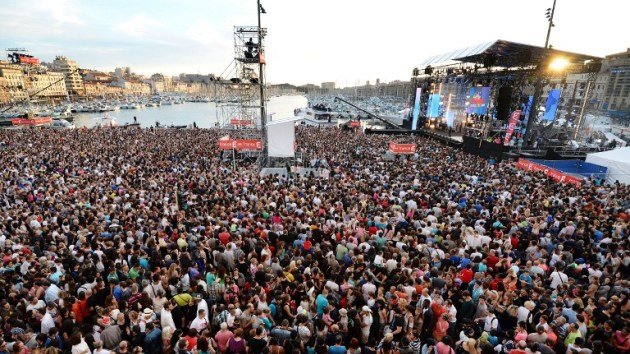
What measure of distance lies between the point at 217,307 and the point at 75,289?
8.48 feet

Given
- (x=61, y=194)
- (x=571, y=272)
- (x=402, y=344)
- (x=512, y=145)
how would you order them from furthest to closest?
(x=512, y=145) → (x=61, y=194) → (x=571, y=272) → (x=402, y=344)

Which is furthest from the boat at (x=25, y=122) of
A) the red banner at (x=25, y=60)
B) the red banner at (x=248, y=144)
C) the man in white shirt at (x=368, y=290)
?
the man in white shirt at (x=368, y=290)

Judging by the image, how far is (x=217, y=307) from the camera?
16.4 ft

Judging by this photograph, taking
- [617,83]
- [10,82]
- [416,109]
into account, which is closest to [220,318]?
[416,109]

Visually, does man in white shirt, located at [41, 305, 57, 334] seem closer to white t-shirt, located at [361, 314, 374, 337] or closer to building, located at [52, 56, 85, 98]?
white t-shirt, located at [361, 314, 374, 337]

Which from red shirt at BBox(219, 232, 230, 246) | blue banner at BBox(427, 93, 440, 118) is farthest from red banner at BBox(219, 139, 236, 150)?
blue banner at BBox(427, 93, 440, 118)

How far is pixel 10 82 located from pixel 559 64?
127 meters

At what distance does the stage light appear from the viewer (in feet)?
71.0

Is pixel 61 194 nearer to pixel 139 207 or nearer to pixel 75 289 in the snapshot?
pixel 139 207

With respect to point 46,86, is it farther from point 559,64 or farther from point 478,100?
point 559,64

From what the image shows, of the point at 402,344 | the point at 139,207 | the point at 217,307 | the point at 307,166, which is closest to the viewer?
the point at 402,344

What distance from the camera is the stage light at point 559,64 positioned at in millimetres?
21636

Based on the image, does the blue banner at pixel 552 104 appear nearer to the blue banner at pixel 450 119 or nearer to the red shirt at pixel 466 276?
the blue banner at pixel 450 119

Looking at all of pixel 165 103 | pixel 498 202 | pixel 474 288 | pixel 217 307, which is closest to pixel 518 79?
pixel 498 202
